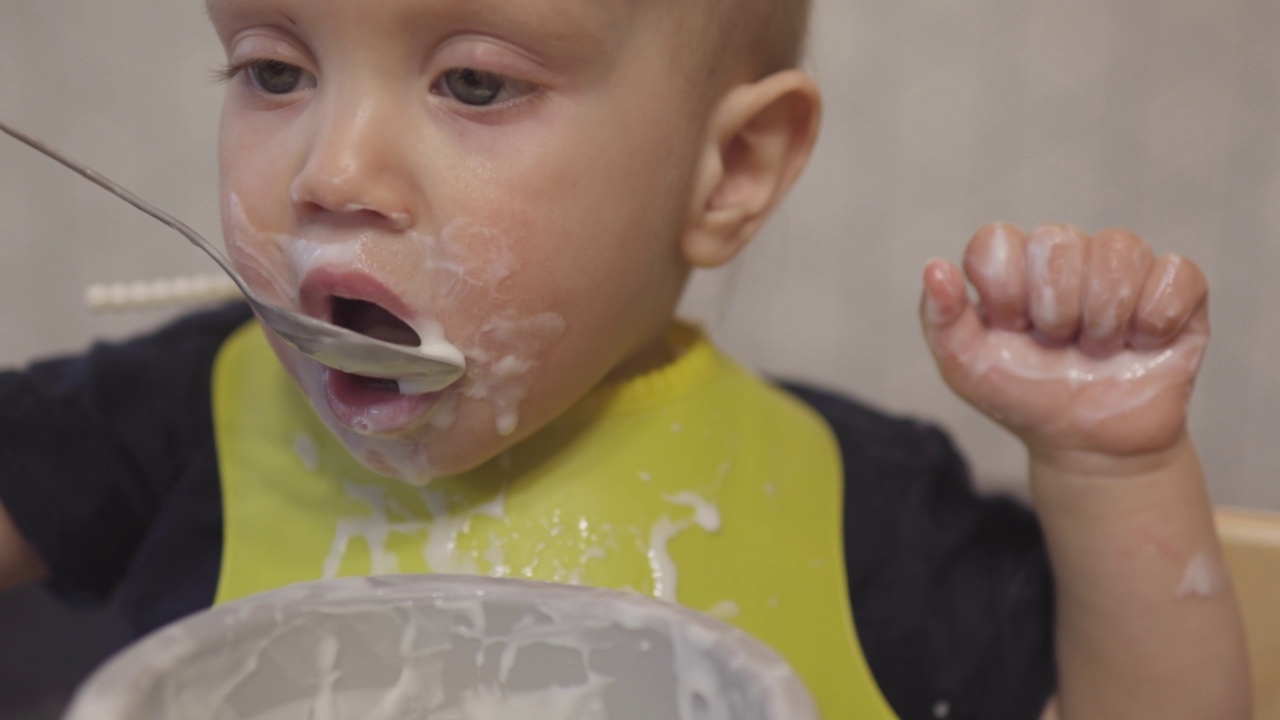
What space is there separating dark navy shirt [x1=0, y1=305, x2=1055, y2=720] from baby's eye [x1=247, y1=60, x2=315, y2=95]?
27 cm

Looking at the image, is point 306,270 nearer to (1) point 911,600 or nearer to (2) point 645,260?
(2) point 645,260

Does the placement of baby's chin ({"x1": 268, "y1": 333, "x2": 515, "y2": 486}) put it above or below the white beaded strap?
below

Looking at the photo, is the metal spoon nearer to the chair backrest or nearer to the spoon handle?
the spoon handle

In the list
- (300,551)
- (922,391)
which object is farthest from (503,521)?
(922,391)

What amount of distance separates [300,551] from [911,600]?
1.28 feet

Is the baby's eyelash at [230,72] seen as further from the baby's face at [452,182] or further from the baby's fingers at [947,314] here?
the baby's fingers at [947,314]

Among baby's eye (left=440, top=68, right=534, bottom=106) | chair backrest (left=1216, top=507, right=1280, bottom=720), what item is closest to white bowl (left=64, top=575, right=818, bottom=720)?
baby's eye (left=440, top=68, right=534, bottom=106)

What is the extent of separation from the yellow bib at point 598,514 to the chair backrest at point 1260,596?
294 mm

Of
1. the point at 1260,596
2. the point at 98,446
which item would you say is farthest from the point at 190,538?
the point at 1260,596

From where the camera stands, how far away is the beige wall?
3.15 feet

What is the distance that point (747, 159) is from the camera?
0.71 meters

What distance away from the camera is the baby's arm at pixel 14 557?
73 cm

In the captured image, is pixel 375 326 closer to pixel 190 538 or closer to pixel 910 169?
pixel 190 538

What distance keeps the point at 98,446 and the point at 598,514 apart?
344 millimetres
